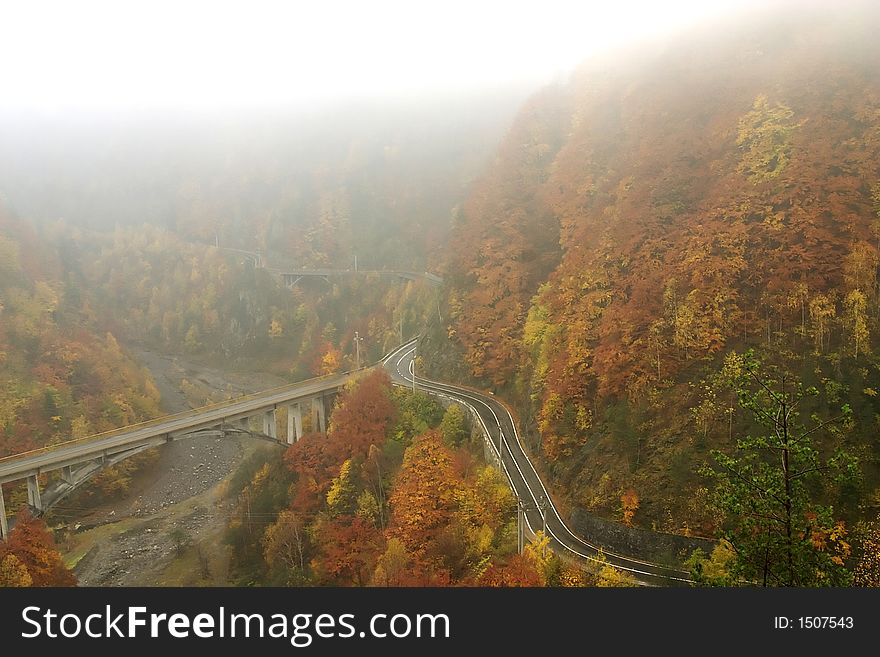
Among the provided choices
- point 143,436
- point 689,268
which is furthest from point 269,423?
point 689,268

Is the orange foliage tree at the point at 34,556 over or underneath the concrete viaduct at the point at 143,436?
underneath

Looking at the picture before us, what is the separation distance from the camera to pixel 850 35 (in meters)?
35.8

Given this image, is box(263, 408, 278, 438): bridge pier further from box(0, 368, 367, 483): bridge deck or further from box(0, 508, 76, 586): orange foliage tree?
box(0, 508, 76, 586): orange foliage tree

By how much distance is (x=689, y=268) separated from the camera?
27203mm

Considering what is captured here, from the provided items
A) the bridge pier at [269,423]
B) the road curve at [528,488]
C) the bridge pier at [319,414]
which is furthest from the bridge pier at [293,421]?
the road curve at [528,488]

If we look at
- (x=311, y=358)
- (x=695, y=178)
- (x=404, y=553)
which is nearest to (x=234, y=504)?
(x=404, y=553)

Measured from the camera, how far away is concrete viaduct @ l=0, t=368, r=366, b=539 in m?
36.7

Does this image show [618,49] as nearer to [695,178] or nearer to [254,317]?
[695,178]

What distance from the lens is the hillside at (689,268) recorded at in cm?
2272

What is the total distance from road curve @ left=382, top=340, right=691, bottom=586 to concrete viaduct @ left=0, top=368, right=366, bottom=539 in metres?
7.35

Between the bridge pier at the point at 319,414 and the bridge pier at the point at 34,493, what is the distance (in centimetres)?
1839

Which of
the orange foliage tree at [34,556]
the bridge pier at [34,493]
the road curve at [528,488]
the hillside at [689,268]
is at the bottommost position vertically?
the orange foliage tree at [34,556]

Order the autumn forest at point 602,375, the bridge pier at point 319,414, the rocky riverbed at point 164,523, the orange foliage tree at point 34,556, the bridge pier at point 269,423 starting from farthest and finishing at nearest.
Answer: the bridge pier at point 319,414
the bridge pier at point 269,423
the rocky riverbed at point 164,523
the orange foliage tree at point 34,556
the autumn forest at point 602,375

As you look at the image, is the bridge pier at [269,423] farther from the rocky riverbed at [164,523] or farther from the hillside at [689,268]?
the hillside at [689,268]
